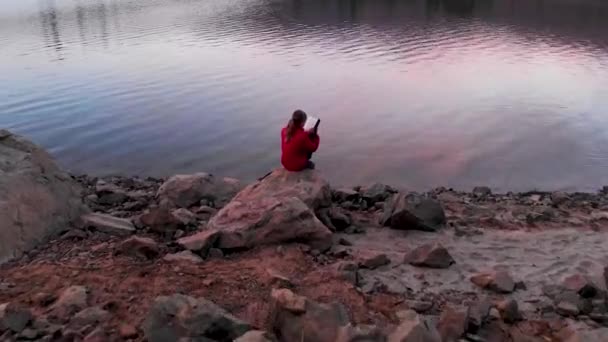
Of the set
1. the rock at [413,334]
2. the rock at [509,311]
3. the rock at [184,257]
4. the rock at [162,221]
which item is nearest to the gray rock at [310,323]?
the rock at [413,334]

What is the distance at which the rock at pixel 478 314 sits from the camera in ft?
24.3

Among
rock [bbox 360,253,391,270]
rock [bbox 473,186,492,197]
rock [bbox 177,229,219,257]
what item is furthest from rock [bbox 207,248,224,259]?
rock [bbox 473,186,492,197]

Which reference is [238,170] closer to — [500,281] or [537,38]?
[500,281]

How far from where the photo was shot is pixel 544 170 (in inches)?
709

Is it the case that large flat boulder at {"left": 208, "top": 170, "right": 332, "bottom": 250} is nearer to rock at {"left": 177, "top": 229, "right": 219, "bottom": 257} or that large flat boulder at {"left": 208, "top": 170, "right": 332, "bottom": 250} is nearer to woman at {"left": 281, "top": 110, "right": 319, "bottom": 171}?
rock at {"left": 177, "top": 229, "right": 219, "bottom": 257}

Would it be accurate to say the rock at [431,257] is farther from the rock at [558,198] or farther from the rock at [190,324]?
the rock at [558,198]

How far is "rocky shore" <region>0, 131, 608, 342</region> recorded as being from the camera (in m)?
7.02

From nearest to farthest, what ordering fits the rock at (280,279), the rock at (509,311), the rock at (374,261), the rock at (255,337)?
the rock at (255,337), the rock at (509,311), the rock at (280,279), the rock at (374,261)

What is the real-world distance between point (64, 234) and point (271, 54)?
28.7 meters

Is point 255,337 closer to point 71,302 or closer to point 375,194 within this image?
point 71,302

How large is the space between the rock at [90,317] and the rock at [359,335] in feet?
9.65

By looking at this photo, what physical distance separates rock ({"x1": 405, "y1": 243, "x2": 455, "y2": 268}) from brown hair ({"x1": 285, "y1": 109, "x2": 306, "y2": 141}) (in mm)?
3447

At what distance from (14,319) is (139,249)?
2.66m

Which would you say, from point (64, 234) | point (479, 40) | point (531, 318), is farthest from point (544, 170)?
point (479, 40)
